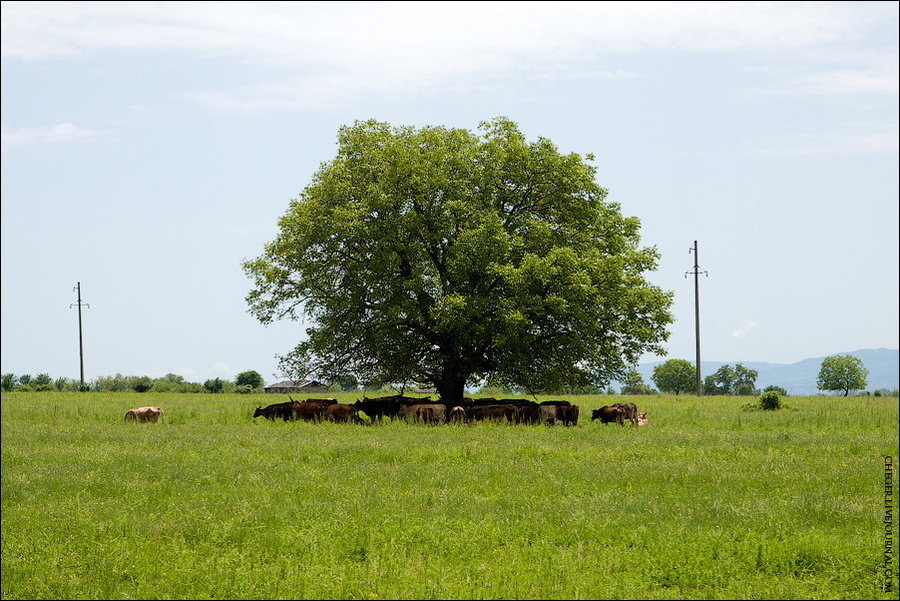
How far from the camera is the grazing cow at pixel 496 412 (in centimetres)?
3131

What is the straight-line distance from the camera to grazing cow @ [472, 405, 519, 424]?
31.3 m

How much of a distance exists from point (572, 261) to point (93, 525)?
2318 centimetres

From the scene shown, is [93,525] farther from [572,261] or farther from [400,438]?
[572,261]

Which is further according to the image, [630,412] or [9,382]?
[9,382]

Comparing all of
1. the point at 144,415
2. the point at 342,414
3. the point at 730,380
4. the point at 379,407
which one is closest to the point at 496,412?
the point at 379,407

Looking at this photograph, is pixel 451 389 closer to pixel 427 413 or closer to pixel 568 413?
pixel 427 413

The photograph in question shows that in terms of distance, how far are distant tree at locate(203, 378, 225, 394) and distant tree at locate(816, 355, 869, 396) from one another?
79286mm

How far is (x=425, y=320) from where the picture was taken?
34.9 metres

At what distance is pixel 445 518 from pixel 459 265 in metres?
21.4

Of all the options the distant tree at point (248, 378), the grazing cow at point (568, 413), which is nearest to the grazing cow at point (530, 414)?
the grazing cow at point (568, 413)

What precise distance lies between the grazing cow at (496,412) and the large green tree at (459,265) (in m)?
2.74

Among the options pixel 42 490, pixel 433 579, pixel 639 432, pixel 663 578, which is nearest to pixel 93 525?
pixel 42 490

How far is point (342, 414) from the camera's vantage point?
31.7 metres

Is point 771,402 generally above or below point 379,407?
below
